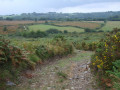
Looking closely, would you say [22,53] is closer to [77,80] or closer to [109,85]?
[77,80]

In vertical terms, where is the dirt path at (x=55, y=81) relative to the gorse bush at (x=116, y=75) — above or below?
below

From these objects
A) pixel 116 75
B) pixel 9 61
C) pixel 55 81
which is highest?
pixel 116 75

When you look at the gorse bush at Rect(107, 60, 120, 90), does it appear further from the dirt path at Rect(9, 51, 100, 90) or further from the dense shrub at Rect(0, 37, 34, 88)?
the dense shrub at Rect(0, 37, 34, 88)

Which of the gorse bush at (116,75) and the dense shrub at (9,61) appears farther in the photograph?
the dense shrub at (9,61)

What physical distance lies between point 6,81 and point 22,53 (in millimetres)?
1280

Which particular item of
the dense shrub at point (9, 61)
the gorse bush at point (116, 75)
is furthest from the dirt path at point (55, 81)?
the gorse bush at point (116, 75)

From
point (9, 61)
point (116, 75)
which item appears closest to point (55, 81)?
point (9, 61)

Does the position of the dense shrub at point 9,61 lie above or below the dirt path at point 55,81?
above

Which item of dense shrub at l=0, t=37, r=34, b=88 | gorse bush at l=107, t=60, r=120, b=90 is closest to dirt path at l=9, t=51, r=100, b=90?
dense shrub at l=0, t=37, r=34, b=88

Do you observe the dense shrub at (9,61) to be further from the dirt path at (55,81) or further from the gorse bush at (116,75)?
the gorse bush at (116,75)

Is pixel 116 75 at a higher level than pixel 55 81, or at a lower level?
higher

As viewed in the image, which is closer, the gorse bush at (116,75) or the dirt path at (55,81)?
the gorse bush at (116,75)

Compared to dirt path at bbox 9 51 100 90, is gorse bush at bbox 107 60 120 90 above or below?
above

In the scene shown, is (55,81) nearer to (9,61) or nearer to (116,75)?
(9,61)
